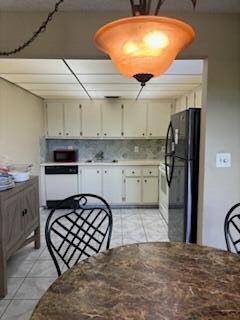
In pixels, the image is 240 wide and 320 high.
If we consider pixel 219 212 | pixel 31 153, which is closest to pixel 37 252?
pixel 31 153

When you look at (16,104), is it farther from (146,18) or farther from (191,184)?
(146,18)

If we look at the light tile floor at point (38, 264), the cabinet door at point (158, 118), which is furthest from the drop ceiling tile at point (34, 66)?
the cabinet door at point (158, 118)

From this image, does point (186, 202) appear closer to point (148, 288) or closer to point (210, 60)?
point (210, 60)

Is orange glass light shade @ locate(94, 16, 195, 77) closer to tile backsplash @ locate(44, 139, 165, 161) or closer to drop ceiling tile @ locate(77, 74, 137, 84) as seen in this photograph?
drop ceiling tile @ locate(77, 74, 137, 84)

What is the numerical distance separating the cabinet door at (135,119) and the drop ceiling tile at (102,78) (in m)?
1.58

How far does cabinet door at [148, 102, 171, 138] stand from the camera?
17.2 feet

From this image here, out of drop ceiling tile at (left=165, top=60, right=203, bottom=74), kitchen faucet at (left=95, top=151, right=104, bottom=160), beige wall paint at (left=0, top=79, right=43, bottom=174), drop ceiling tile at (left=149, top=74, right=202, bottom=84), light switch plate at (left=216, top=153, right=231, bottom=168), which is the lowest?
kitchen faucet at (left=95, top=151, right=104, bottom=160)

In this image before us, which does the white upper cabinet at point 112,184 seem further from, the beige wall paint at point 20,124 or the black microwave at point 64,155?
the beige wall paint at point 20,124

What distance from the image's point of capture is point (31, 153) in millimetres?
4574

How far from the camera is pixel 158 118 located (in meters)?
5.26

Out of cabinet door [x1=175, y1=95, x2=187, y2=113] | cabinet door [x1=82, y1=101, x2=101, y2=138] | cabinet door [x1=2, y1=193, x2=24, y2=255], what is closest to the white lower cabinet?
cabinet door [x1=82, y1=101, x2=101, y2=138]

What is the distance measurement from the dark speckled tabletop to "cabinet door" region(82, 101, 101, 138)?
399 centimetres

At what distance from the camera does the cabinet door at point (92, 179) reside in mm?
5031

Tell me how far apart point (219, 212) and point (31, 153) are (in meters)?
3.35
